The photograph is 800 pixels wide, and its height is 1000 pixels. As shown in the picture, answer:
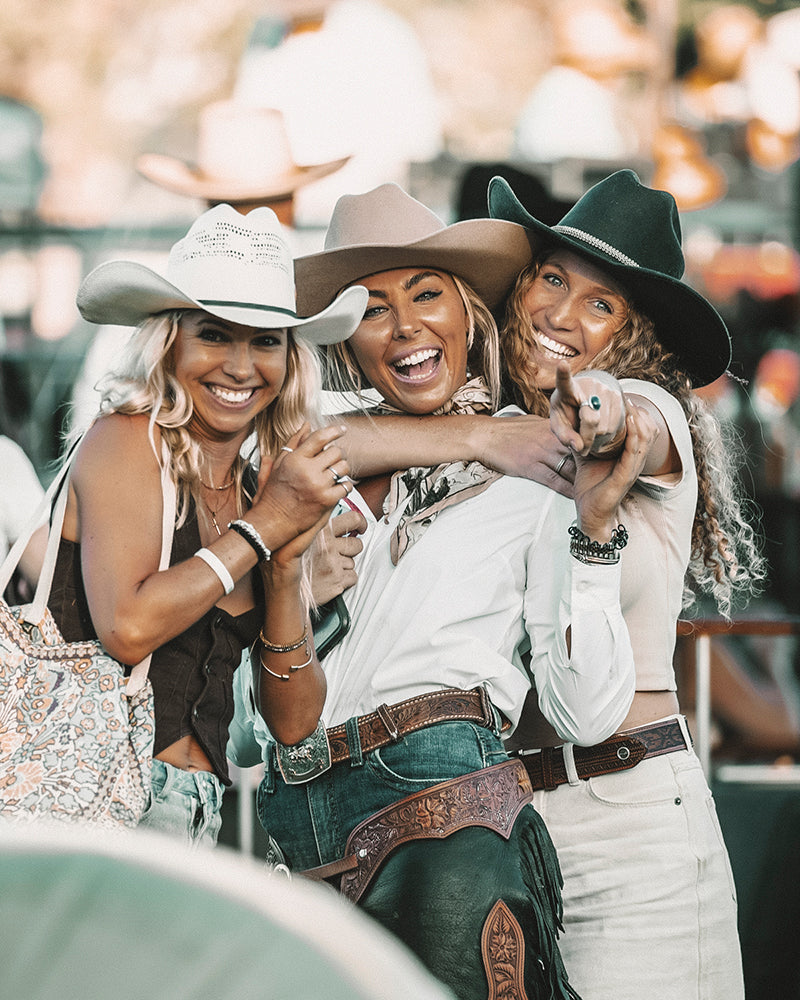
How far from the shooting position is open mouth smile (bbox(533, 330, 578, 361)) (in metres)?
2.32

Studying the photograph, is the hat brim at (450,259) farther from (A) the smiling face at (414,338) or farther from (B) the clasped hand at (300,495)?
(B) the clasped hand at (300,495)

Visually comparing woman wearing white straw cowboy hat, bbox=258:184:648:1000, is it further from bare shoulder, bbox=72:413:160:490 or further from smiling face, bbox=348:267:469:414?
bare shoulder, bbox=72:413:160:490

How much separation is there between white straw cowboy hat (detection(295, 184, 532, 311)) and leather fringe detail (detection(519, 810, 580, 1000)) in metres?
1.08

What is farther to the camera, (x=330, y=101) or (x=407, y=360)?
(x=330, y=101)

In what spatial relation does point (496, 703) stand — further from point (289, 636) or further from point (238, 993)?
point (238, 993)

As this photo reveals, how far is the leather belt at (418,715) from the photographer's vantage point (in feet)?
6.49

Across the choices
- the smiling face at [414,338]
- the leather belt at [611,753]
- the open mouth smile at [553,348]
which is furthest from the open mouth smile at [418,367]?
the leather belt at [611,753]

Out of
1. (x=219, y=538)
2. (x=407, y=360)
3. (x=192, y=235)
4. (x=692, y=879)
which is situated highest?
(x=192, y=235)

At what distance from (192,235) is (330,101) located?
3807 millimetres

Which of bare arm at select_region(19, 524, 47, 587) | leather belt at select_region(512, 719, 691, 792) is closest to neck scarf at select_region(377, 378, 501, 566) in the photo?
leather belt at select_region(512, 719, 691, 792)

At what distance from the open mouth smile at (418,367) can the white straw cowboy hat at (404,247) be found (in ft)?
0.65

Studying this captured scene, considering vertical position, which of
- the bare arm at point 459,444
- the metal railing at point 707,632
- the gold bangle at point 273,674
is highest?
the bare arm at point 459,444

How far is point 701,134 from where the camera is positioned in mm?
9508

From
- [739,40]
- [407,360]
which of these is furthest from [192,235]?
[739,40]
